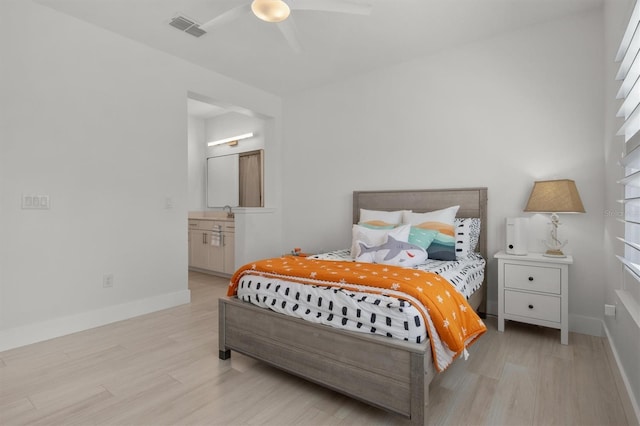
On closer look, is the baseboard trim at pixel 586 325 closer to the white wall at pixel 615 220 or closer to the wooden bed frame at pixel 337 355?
the white wall at pixel 615 220

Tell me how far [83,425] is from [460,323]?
196cm

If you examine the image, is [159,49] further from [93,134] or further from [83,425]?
[83,425]

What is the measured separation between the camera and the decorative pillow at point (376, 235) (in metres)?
2.66

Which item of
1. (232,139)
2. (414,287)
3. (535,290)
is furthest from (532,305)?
(232,139)

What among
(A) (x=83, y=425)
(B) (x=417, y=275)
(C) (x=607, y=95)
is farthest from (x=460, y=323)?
(C) (x=607, y=95)

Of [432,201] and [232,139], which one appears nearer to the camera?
[432,201]

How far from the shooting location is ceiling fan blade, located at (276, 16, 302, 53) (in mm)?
2419

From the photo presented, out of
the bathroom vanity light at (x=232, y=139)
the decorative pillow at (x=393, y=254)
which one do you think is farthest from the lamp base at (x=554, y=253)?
the bathroom vanity light at (x=232, y=139)

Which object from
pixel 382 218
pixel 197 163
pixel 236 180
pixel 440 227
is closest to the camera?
pixel 440 227

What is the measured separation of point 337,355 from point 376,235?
1216 millimetres

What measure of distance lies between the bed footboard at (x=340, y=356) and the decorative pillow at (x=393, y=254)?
803 mm

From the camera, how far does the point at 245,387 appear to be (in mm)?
1952

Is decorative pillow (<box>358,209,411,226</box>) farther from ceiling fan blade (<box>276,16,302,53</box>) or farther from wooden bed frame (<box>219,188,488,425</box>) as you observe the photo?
ceiling fan blade (<box>276,16,302,53</box>)

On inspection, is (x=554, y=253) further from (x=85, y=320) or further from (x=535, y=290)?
(x=85, y=320)
